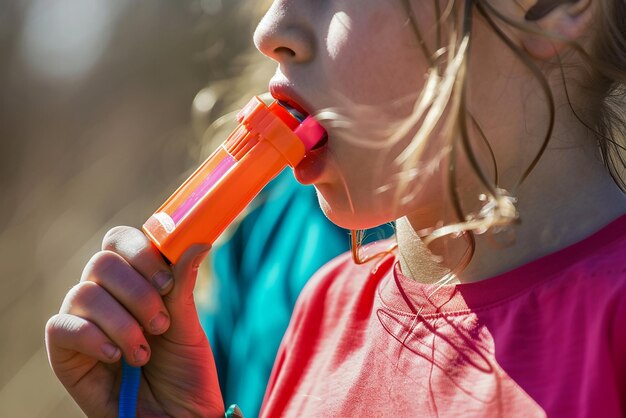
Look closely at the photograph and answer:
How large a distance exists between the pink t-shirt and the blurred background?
5.74 ft

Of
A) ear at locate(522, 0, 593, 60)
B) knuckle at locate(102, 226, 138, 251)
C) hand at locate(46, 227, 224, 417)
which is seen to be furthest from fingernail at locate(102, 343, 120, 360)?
ear at locate(522, 0, 593, 60)

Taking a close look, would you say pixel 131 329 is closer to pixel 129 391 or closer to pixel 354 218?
pixel 129 391

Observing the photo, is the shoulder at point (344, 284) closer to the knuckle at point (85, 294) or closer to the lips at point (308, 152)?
the lips at point (308, 152)

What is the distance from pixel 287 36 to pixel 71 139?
245cm

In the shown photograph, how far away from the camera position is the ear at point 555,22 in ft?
3.43

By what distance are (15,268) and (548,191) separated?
252cm

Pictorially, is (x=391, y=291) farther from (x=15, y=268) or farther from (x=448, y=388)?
(x=15, y=268)

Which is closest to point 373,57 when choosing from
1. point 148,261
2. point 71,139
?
point 148,261

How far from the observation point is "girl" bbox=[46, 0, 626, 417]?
39.2 inches

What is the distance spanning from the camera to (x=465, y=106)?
1032 millimetres

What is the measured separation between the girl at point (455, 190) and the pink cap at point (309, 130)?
1 cm

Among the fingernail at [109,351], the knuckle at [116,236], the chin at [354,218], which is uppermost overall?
the knuckle at [116,236]

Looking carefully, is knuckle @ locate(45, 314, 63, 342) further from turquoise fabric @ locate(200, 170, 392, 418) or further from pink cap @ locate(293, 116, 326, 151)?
turquoise fabric @ locate(200, 170, 392, 418)

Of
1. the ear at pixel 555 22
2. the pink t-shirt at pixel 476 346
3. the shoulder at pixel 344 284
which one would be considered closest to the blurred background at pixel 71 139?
the shoulder at pixel 344 284
